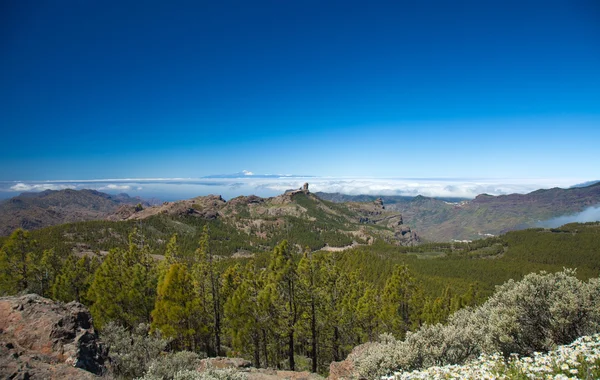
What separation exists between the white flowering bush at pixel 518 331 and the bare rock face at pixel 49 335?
14029mm

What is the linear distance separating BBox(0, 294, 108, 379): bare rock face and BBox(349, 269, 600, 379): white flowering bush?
14.0 meters

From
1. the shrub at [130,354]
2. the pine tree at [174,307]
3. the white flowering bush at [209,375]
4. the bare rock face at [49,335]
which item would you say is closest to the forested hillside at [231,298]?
the pine tree at [174,307]

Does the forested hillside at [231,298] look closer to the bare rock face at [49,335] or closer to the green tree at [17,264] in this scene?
the green tree at [17,264]

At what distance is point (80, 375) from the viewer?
12156mm

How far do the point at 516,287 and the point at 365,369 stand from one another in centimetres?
884

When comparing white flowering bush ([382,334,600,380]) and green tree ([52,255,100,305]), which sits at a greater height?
white flowering bush ([382,334,600,380])

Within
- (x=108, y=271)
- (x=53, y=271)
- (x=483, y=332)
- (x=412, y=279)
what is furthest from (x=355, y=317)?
(x=53, y=271)

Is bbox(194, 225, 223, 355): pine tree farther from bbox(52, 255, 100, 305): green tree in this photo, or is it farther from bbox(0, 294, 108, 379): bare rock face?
bbox(52, 255, 100, 305): green tree

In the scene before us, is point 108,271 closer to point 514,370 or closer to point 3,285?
point 3,285

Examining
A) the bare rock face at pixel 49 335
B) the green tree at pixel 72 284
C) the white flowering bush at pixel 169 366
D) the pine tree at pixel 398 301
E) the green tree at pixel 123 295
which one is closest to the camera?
the white flowering bush at pixel 169 366

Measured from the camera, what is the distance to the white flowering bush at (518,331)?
1290 cm

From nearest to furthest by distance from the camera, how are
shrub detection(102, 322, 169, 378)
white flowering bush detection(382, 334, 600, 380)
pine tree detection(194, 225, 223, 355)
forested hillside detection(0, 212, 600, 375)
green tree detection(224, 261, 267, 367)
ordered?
white flowering bush detection(382, 334, 600, 380)
shrub detection(102, 322, 169, 378)
forested hillside detection(0, 212, 600, 375)
green tree detection(224, 261, 267, 367)
pine tree detection(194, 225, 223, 355)

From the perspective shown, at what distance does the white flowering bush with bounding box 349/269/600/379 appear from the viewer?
12.9 meters

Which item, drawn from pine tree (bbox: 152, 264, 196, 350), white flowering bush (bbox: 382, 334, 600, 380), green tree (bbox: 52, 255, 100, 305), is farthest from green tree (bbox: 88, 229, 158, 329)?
white flowering bush (bbox: 382, 334, 600, 380)
